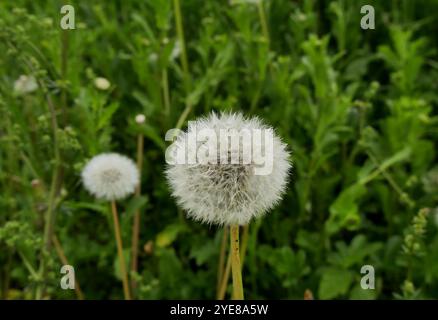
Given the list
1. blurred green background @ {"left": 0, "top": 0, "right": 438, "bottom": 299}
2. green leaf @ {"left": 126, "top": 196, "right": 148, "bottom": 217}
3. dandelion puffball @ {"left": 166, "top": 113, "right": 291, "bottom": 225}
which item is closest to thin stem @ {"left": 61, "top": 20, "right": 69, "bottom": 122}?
blurred green background @ {"left": 0, "top": 0, "right": 438, "bottom": 299}

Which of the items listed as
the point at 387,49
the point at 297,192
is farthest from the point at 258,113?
the point at 387,49

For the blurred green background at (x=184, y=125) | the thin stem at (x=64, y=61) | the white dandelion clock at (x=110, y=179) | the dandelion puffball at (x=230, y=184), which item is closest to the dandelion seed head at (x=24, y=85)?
the blurred green background at (x=184, y=125)

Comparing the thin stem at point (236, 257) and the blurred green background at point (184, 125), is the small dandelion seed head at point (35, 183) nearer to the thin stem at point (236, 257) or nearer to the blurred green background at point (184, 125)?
the blurred green background at point (184, 125)

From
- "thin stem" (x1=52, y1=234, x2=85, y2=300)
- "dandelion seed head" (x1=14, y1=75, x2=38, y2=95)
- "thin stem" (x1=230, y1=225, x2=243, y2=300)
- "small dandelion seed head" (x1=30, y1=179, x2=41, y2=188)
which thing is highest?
"dandelion seed head" (x1=14, y1=75, x2=38, y2=95)

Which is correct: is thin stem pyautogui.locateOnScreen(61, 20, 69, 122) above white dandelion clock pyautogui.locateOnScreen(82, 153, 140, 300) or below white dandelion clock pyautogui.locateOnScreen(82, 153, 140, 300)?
above

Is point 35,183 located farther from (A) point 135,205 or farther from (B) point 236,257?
(B) point 236,257

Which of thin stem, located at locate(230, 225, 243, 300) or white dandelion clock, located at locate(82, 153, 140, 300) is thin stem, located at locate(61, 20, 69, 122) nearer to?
white dandelion clock, located at locate(82, 153, 140, 300)

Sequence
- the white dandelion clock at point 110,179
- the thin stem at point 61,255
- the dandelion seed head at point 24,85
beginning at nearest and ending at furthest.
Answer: the white dandelion clock at point 110,179 < the thin stem at point 61,255 < the dandelion seed head at point 24,85

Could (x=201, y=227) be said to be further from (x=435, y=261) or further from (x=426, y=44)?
(x=426, y=44)
